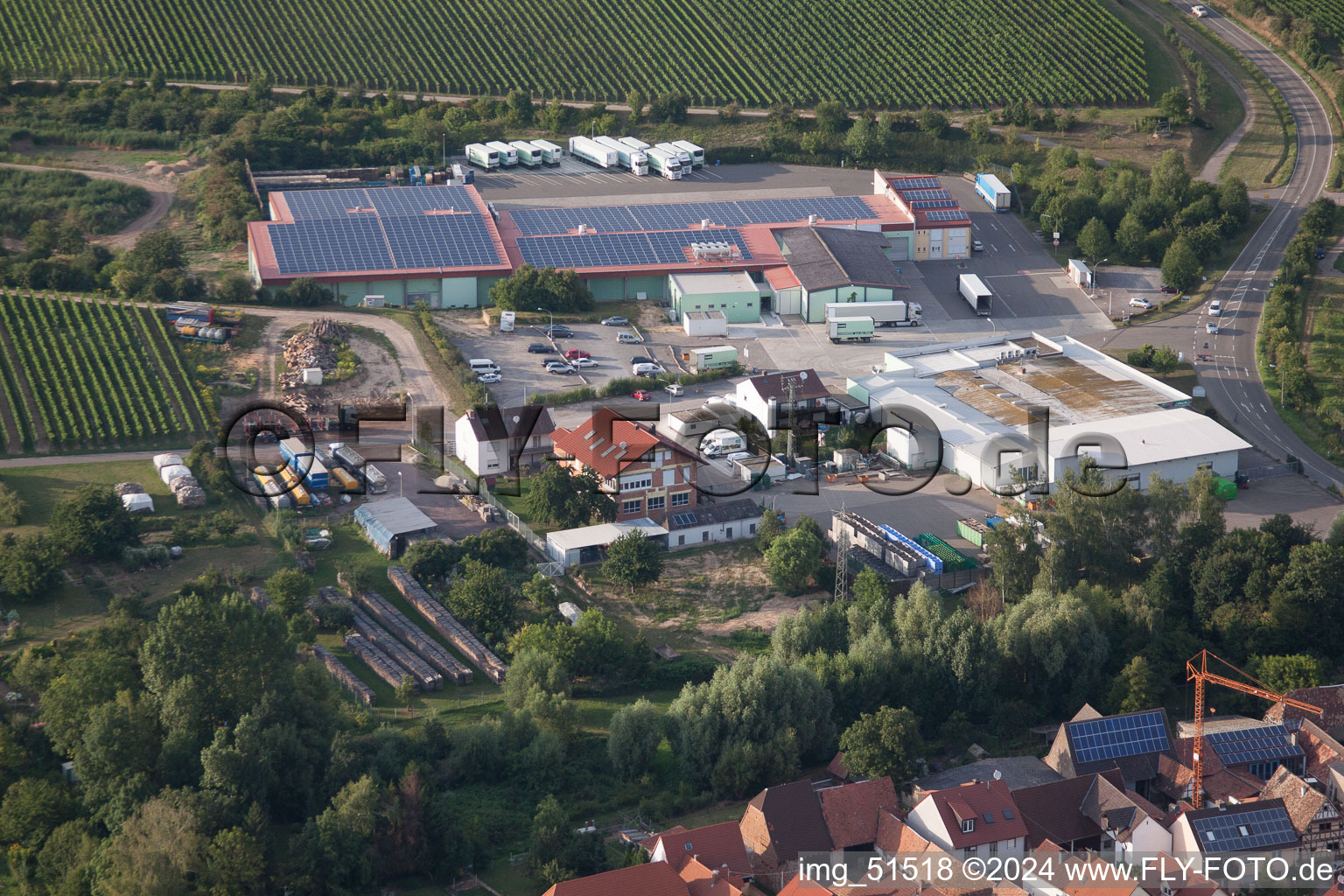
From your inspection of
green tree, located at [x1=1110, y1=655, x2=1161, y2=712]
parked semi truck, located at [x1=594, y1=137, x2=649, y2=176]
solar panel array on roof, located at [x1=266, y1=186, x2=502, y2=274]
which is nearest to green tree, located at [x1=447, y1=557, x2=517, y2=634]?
green tree, located at [x1=1110, y1=655, x2=1161, y2=712]

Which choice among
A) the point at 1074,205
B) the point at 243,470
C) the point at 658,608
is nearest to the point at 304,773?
the point at 658,608

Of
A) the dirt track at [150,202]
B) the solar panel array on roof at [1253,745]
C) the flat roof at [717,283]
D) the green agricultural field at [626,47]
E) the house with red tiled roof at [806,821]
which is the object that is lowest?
the dirt track at [150,202]

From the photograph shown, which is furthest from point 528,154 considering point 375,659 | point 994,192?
point 375,659

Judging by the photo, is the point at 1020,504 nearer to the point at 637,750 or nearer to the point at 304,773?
the point at 637,750

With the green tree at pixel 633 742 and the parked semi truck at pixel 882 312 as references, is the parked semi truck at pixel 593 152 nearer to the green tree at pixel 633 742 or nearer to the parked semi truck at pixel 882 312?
the parked semi truck at pixel 882 312

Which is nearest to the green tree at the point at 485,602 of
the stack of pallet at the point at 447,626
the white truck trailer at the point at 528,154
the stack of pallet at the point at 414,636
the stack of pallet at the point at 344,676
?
the stack of pallet at the point at 447,626

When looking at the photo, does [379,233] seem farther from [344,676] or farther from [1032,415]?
[344,676]

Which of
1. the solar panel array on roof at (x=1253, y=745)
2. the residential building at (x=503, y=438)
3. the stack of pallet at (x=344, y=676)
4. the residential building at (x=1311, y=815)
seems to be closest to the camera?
the residential building at (x=1311, y=815)
